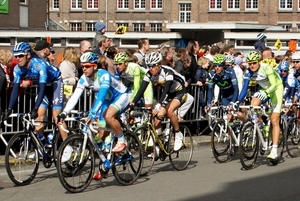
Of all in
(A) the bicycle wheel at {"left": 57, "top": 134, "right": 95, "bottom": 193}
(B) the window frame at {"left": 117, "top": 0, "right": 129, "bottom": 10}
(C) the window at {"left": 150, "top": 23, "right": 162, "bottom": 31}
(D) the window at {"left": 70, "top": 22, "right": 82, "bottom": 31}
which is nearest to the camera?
(A) the bicycle wheel at {"left": 57, "top": 134, "right": 95, "bottom": 193}

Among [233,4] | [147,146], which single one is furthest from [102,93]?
[233,4]

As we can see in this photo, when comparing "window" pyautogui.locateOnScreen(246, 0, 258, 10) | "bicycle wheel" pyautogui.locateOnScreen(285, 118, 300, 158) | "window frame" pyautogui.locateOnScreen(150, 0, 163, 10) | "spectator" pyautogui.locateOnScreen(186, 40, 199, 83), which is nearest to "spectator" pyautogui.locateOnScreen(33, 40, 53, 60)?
"spectator" pyautogui.locateOnScreen(186, 40, 199, 83)

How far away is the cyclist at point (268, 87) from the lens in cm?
1354

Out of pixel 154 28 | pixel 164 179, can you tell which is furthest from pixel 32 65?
pixel 154 28

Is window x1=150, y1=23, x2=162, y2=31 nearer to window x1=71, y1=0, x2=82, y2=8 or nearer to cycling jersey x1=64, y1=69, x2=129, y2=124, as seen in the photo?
window x1=71, y1=0, x2=82, y2=8

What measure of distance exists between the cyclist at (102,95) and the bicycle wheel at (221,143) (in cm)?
267

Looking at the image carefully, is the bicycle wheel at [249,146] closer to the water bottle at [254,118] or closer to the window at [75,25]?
the water bottle at [254,118]

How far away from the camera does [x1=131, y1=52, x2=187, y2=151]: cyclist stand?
12500 millimetres

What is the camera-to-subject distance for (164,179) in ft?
39.4

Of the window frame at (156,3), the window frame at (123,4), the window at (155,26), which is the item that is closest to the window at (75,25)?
the window frame at (123,4)

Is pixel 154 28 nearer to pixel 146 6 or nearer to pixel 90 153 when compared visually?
pixel 146 6

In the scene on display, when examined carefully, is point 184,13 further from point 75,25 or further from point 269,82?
point 269,82

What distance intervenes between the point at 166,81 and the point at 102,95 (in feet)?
7.51

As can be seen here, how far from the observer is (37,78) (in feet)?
39.1
